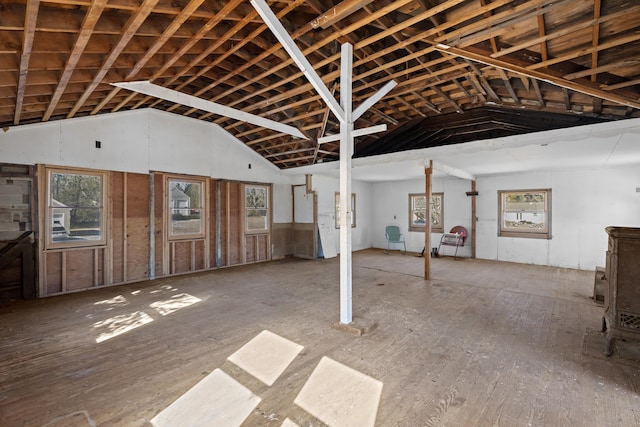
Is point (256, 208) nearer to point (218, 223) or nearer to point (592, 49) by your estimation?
point (218, 223)

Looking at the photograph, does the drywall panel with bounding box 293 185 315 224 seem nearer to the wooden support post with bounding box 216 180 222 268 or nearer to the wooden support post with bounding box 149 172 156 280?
the wooden support post with bounding box 216 180 222 268

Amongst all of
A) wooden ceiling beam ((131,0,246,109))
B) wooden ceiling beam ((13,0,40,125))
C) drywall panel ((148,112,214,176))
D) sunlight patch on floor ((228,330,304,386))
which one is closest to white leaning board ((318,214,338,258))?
drywall panel ((148,112,214,176))

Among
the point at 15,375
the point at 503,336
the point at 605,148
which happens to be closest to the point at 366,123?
the point at 605,148

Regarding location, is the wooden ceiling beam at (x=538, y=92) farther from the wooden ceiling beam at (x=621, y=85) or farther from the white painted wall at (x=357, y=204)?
the white painted wall at (x=357, y=204)

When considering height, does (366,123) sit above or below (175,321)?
above

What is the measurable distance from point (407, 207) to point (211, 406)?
28.4 ft

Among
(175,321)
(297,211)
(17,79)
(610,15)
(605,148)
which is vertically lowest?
(175,321)

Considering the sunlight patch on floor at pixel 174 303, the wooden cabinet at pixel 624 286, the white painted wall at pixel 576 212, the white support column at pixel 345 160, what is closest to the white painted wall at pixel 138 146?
the sunlight patch on floor at pixel 174 303

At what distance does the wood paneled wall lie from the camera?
16.6ft

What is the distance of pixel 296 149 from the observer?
738 centimetres

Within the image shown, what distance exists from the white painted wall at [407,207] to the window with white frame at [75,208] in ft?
26.1

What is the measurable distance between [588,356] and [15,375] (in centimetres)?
523

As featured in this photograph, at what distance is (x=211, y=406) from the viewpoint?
7.04ft

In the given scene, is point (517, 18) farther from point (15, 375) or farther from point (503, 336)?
point (15, 375)
